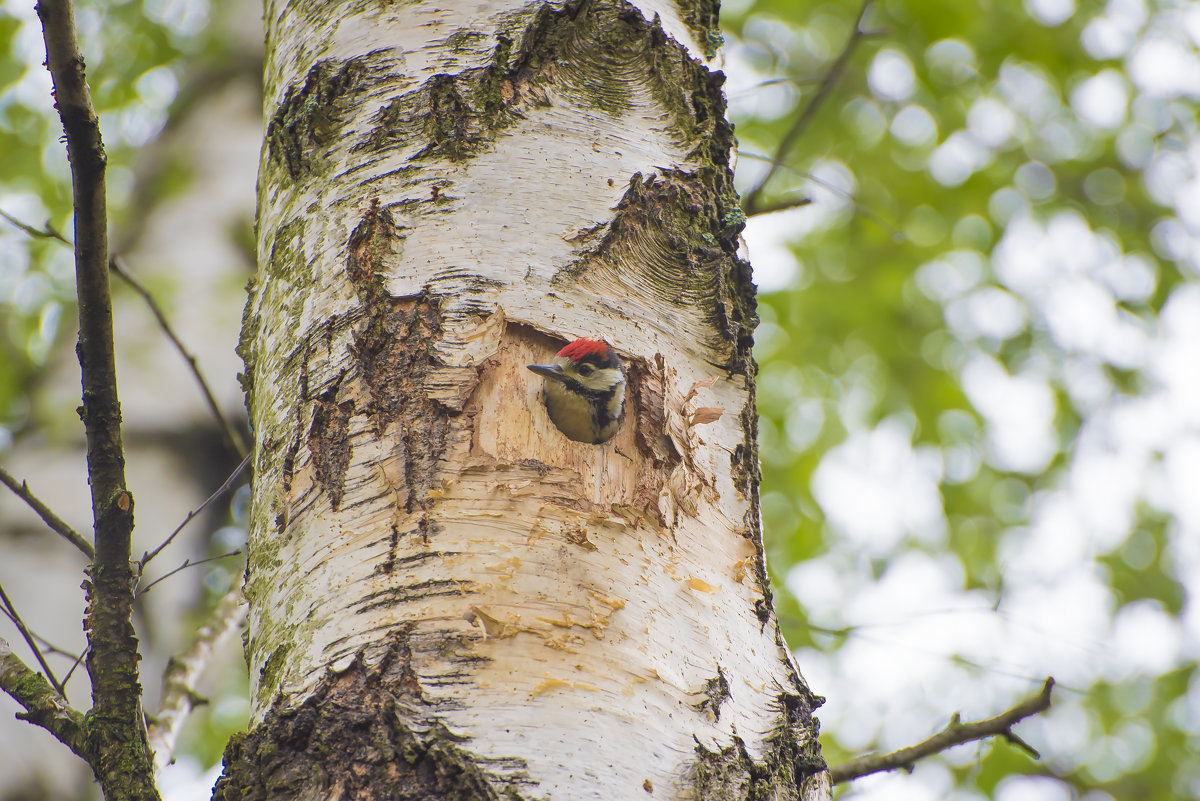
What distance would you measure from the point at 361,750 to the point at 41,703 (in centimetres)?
55

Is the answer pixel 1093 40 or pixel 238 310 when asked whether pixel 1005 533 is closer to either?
pixel 1093 40

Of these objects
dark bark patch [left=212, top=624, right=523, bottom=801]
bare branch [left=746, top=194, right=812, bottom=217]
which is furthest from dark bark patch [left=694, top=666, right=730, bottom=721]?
bare branch [left=746, top=194, right=812, bottom=217]

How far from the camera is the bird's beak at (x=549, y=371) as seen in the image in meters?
1.87

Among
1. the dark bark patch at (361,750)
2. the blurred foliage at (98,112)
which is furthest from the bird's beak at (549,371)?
the blurred foliage at (98,112)

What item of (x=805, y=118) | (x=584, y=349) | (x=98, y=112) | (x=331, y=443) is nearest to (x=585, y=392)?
(x=584, y=349)

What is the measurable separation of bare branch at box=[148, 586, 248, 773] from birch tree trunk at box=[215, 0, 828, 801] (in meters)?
0.75

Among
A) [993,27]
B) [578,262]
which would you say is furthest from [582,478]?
[993,27]

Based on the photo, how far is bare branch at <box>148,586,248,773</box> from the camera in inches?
88.5

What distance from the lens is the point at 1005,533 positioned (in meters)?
6.42

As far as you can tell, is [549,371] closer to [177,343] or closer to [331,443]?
[331,443]

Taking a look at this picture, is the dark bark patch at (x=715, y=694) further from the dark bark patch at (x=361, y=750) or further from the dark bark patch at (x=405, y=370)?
the dark bark patch at (x=405, y=370)

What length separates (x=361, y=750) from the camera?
1319 mm

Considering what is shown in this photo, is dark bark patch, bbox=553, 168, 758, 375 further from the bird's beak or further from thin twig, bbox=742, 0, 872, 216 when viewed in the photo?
thin twig, bbox=742, 0, 872, 216

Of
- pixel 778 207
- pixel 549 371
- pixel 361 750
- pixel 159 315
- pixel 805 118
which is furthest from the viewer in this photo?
pixel 805 118
